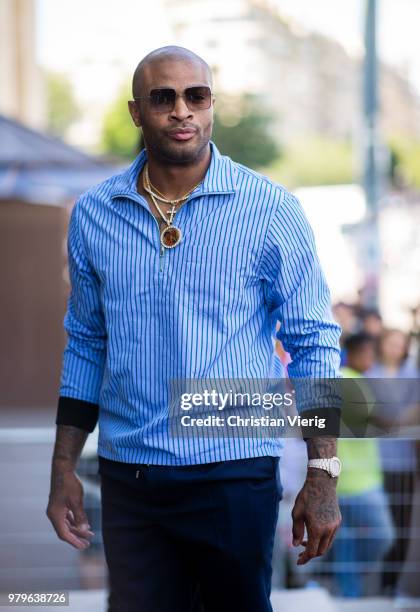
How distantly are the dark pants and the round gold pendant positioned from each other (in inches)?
21.2

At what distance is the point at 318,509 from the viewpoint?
2.65 metres

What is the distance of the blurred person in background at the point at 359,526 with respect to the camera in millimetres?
5066

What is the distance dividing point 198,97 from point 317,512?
40.9 inches

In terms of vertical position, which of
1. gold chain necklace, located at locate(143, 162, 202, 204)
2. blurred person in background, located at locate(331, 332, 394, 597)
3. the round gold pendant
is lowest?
blurred person in background, located at locate(331, 332, 394, 597)

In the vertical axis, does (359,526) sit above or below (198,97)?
below

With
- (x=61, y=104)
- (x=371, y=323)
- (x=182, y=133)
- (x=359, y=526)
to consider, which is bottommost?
(x=359, y=526)

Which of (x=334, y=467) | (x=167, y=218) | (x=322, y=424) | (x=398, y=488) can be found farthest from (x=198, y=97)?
(x=398, y=488)

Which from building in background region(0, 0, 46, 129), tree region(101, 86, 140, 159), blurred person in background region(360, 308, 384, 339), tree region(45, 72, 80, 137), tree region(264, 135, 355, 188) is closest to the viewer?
blurred person in background region(360, 308, 384, 339)

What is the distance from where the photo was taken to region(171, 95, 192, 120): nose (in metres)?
2.75

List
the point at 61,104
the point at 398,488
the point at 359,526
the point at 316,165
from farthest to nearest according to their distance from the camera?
the point at 61,104 → the point at 316,165 → the point at 398,488 → the point at 359,526

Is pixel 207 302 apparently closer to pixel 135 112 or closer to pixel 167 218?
pixel 167 218

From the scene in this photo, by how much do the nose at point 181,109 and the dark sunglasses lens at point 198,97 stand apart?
0.05ft

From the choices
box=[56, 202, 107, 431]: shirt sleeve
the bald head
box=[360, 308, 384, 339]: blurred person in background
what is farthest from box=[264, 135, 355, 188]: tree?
the bald head

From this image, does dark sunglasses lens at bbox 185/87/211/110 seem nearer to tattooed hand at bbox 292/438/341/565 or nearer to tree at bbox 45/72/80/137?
Answer: tattooed hand at bbox 292/438/341/565
